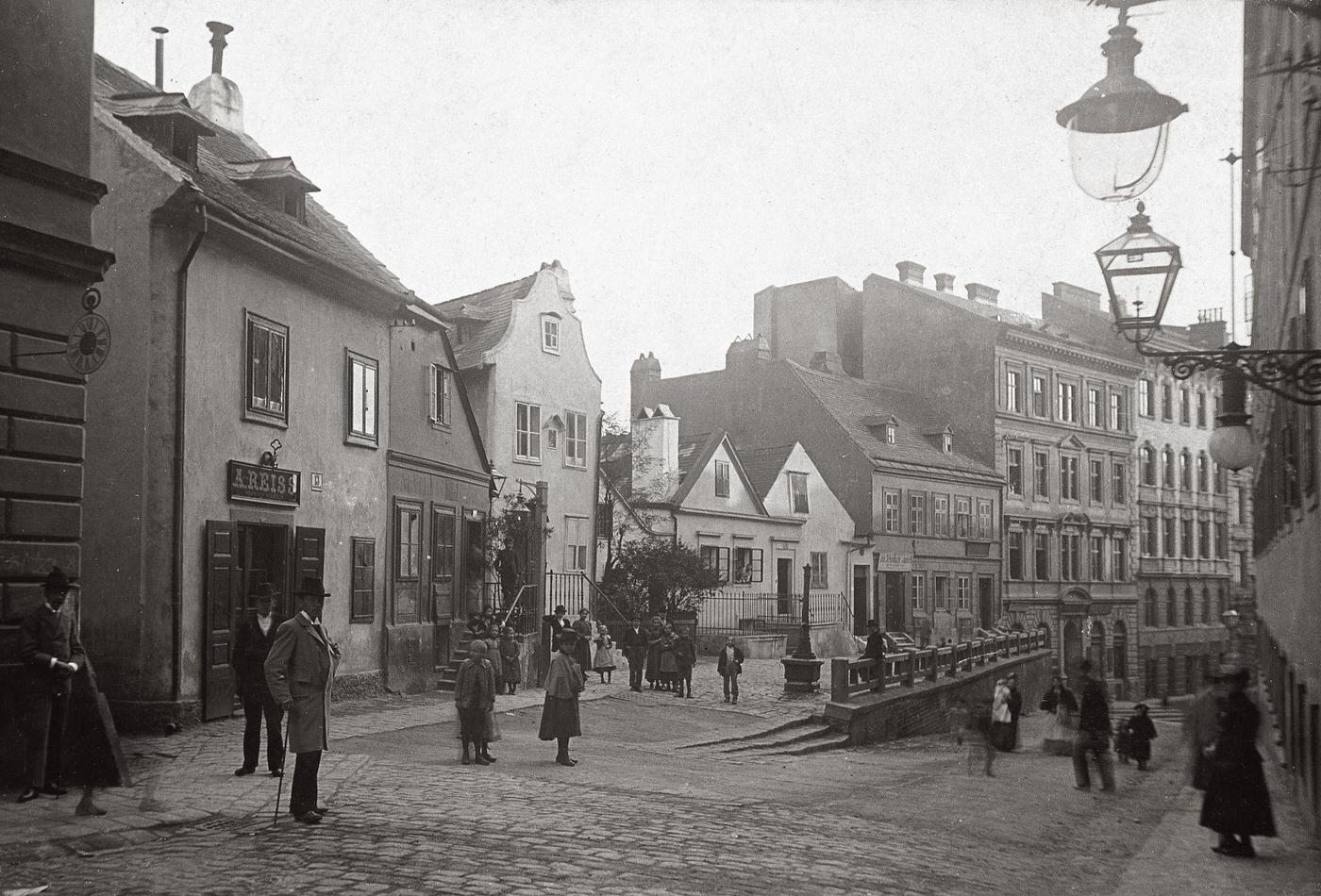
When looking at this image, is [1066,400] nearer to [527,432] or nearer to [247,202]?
[527,432]

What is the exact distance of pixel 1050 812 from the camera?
14.4 m

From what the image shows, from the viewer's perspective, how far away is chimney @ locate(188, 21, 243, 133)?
25672mm

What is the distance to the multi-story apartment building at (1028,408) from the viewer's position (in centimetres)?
5456

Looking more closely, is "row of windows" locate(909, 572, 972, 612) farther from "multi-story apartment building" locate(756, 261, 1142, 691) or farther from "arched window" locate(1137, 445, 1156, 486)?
"arched window" locate(1137, 445, 1156, 486)

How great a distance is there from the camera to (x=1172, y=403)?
213 feet

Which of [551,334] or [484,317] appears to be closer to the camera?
[484,317]

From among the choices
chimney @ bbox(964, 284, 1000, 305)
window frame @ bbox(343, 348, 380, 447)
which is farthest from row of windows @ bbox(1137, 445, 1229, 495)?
window frame @ bbox(343, 348, 380, 447)

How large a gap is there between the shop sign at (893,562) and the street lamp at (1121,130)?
40.6 m

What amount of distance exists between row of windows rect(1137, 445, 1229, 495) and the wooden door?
2114 inches

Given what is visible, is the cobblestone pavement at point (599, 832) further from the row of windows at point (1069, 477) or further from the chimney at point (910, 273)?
the chimney at point (910, 273)

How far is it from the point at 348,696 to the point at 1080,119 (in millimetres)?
15910

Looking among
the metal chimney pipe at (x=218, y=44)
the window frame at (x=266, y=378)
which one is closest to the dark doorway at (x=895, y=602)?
the metal chimney pipe at (x=218, y=44)

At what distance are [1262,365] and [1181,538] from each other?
61.8 metres

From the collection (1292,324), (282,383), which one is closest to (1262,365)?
(1292,324)
